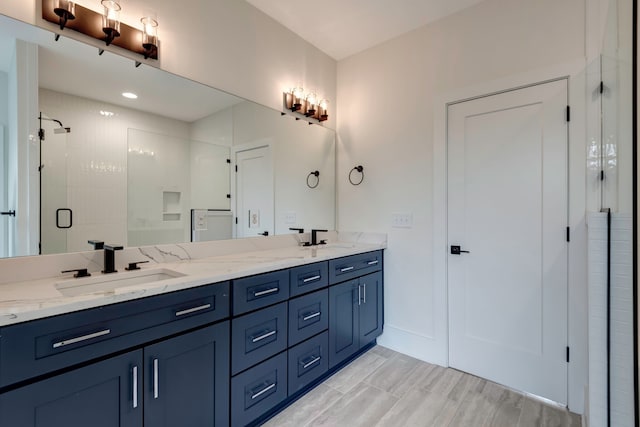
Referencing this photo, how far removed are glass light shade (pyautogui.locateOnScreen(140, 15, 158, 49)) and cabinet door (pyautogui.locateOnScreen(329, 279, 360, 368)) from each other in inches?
73.5

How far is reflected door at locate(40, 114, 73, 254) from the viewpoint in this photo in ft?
4.61

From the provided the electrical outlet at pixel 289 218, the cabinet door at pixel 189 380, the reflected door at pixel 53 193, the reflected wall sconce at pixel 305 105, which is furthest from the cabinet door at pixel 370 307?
the reflected door at pixel 53 193

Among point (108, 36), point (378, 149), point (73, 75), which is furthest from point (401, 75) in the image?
point (73, 75)

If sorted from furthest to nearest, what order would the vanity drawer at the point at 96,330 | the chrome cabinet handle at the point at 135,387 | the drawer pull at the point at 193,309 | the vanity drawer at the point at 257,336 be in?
the vanity drawer at the point at 257,336 → the drawer pull at the point at 193,309 → the chrome cabinet handle at the point at 135,387 → the vanity drawer at the point at 96,330

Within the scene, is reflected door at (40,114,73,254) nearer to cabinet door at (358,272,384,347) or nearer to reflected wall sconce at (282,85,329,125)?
reflected wall sconce at (282,85,329,125)

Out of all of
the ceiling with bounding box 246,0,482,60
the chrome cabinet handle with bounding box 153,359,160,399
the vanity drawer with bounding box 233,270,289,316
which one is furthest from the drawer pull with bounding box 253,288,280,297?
the ceiling with bounding box 246,0,482,60

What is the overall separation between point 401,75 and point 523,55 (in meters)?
0.90

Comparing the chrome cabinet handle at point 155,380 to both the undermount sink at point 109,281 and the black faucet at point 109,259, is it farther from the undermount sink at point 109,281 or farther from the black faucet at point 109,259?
the black faucet at point 109,259

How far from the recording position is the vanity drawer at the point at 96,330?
36.2 inches

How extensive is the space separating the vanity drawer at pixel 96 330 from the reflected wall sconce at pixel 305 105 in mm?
1798

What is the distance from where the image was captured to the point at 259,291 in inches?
63.6

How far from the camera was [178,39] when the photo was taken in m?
1.86

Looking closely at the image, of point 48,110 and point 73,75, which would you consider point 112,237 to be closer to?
point 48,110

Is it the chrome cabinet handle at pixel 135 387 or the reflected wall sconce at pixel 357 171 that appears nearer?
the chrome cabinet handle at pixel 135 387
